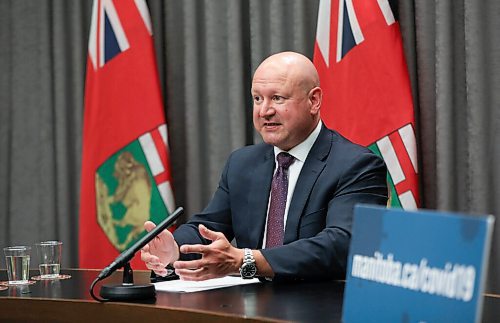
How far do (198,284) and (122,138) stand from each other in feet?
6.27

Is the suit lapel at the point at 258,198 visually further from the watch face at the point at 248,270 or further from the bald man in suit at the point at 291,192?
the watch face at the point at 248,270

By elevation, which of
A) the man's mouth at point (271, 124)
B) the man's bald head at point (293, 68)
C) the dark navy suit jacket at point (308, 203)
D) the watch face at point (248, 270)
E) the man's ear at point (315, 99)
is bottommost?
the watch face at point (248, 270)

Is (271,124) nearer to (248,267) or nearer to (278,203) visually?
(278,203)

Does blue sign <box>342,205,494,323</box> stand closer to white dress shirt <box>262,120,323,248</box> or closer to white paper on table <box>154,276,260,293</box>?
white paper on table <box>154,276,260,293</box>

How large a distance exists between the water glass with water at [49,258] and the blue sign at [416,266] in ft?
4.42

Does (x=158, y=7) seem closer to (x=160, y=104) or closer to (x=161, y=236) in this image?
(x=160, y=104)

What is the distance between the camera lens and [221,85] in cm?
445

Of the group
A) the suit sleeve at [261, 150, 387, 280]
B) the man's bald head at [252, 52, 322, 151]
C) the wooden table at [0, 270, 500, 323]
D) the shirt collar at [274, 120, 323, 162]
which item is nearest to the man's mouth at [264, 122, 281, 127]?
the man's bald head at [252, 52, 322, 151]

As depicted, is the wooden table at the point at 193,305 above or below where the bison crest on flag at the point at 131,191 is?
below

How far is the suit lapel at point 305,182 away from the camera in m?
2.93

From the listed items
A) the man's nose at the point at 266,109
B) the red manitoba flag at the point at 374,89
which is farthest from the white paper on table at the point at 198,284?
the red manitoba flag at the point at 374,89

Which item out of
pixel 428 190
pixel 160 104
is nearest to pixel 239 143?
pixel 160 104

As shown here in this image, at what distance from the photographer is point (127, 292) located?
7.74 feet

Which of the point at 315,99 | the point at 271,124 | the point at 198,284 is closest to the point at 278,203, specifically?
the point at 271,124
